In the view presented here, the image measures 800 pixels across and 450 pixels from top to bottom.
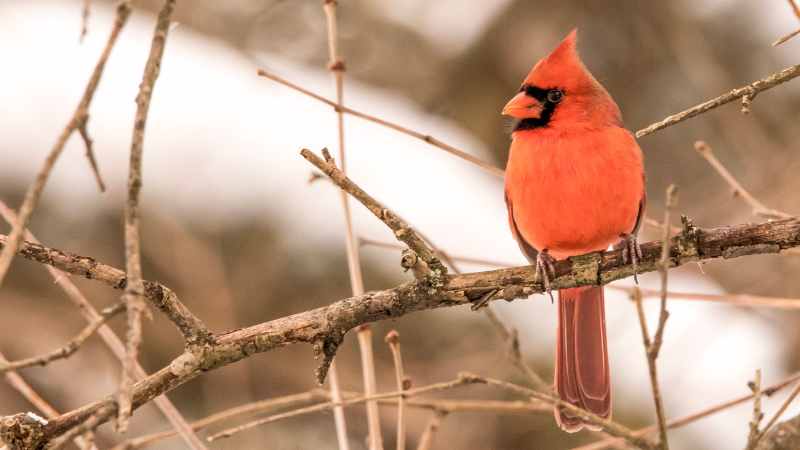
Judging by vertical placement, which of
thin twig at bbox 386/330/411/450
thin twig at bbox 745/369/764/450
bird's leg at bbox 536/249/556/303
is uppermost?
bird's leg at bbox 536/249/556/303

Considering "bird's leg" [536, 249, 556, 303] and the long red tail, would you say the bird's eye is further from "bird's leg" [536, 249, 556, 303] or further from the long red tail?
"bird's leg" [536, 249, 556, 303]

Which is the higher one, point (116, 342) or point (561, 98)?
point (561, 98)

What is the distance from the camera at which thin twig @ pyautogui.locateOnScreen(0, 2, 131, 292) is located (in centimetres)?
126

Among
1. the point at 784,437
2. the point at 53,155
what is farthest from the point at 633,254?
the point at 53,155

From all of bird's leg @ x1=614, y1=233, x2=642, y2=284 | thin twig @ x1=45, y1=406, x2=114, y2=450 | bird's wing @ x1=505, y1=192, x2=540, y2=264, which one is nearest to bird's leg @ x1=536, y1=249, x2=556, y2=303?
bird's leg @ x1=614, y1=233, x2=642, y2=284

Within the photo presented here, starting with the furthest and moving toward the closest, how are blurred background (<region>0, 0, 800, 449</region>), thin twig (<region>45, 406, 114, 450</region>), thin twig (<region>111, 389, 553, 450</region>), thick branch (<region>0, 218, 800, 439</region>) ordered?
1. blurred background (<region>0, 0, 800, 449</region>)
2. thick branch (<region>0, 218, 800, 439</region>)
3. thin twig (<region>111, 389, 553, 450</region>)
4. thin twig (<region>45, 406, 114, 450</region>)

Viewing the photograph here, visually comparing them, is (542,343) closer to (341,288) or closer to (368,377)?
(341,288)

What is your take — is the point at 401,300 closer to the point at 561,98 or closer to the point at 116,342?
the point at 116,342

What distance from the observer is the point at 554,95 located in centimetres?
308

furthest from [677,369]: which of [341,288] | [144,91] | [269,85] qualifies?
[144,91]

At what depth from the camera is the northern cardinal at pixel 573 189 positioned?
280cm

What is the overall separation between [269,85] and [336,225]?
97cm

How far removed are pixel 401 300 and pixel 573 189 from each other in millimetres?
848

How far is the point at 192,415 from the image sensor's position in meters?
4.29
